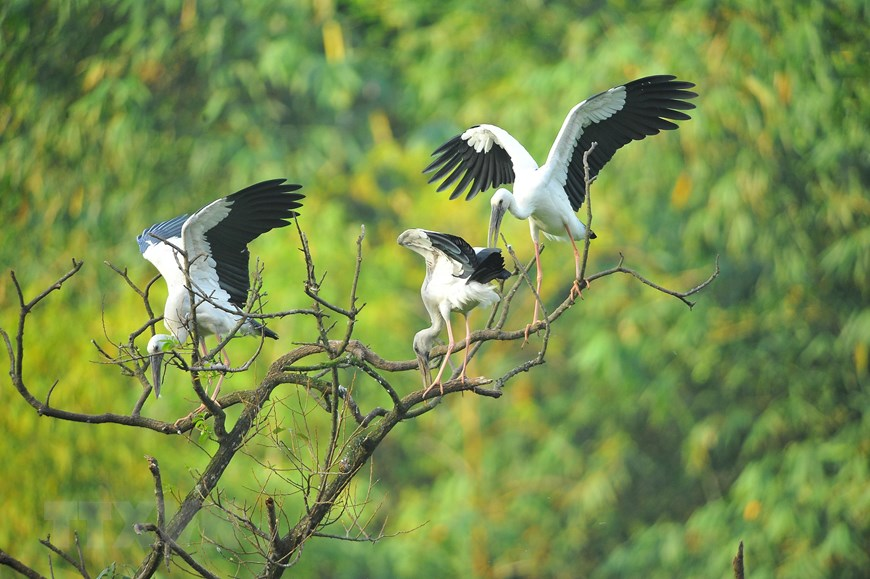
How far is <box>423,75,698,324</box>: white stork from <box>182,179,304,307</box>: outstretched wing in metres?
0.94

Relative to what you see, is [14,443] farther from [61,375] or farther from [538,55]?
[538,55]

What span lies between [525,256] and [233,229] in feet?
20.1

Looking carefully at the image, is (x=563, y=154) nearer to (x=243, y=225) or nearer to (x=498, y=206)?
(x=498, y=206)

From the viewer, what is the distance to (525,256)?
1134 centimetres

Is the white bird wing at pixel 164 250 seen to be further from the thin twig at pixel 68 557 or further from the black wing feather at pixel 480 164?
the thin twig at pixel 68 557

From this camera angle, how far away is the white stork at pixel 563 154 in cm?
560

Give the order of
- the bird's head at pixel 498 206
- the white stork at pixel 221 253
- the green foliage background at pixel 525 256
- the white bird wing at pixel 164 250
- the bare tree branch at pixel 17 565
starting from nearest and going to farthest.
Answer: the bare tree branch at pixel 17 565 → the white stork at pixel 221 253 → the bird's head at pixel 498 206 → the white bird wing at pixel 164 250 → the green foliage background at pixel 525 256

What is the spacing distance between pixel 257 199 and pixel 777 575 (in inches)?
271

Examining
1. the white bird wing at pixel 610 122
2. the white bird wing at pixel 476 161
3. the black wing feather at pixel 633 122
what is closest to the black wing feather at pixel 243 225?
the white bird wing at pixel 476 161

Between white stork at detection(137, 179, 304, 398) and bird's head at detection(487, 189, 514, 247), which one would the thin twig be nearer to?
white stork at detection(137, 179, 304, 398)

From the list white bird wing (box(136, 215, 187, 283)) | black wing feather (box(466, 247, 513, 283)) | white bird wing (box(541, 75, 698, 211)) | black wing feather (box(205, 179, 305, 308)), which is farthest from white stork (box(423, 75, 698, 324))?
white bird wing (box(136, 215, 187, 283))

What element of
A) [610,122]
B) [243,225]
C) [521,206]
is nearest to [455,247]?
[521,206]

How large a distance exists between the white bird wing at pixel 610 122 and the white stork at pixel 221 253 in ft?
4.11

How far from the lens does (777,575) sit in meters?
10.5
